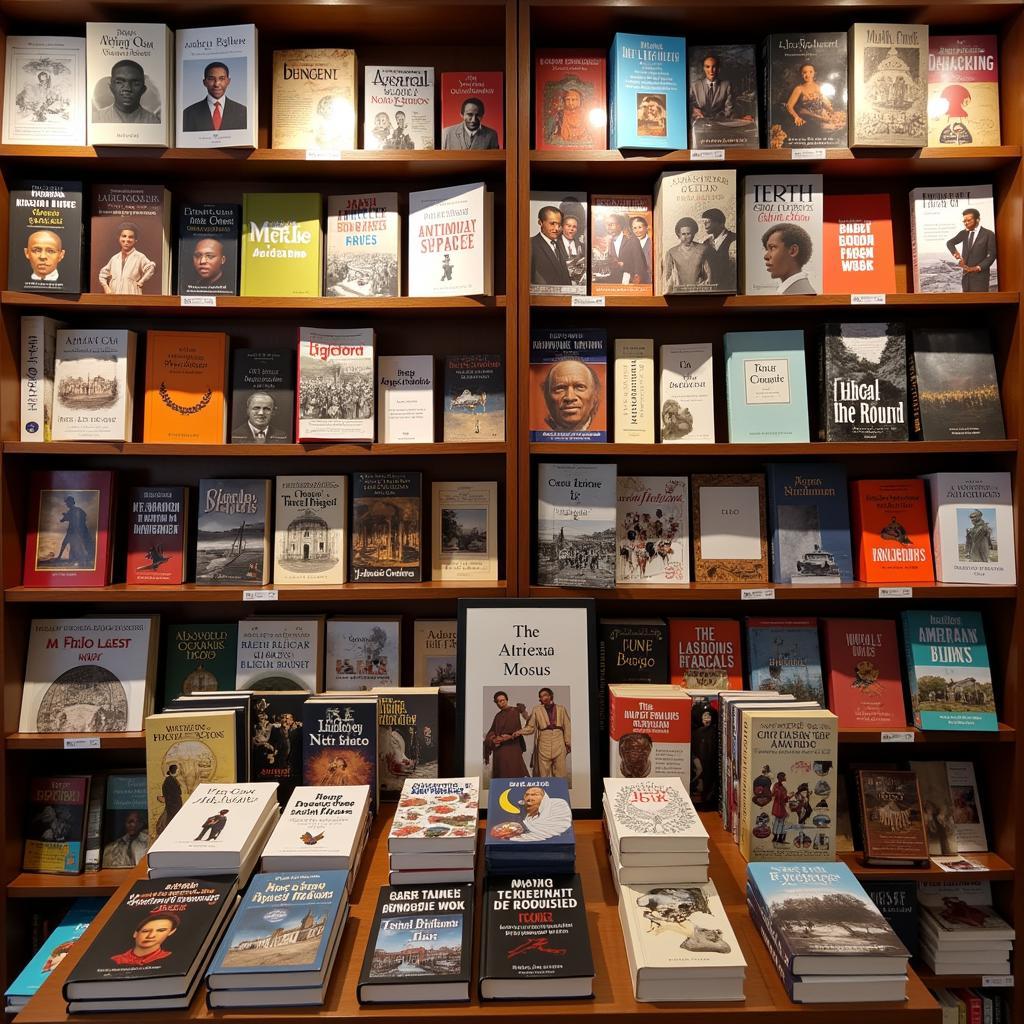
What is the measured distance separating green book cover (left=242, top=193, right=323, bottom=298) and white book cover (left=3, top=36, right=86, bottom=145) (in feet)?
1.79

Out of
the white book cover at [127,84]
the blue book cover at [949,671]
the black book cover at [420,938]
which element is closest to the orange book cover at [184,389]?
the white book cover at [127,84]

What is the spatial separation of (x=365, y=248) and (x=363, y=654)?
1.26 meters

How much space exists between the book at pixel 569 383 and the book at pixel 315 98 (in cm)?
86

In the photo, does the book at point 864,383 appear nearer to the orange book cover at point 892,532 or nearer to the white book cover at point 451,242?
the orange book cover at point 892,532

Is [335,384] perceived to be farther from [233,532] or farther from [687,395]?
[687,395]

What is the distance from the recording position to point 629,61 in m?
2.19

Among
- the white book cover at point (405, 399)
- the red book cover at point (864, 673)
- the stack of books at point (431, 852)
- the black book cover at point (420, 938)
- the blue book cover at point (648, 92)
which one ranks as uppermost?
the blue book cover at point (648, 92)

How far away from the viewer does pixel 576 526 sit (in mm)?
2225

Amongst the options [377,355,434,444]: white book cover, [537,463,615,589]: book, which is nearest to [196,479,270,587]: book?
[377,355,434,444]: white book cover

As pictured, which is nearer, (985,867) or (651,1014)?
(651,1014)

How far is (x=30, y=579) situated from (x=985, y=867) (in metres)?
3.02

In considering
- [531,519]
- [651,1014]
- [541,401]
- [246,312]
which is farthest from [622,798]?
→ [246,312]

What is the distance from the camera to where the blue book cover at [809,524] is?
7.62 feet

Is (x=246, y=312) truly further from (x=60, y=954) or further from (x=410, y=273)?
(x=60, y=954)
